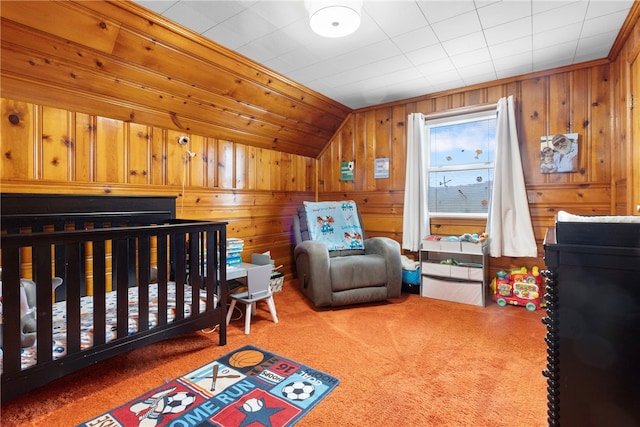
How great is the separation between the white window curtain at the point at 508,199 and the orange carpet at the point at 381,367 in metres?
0.60

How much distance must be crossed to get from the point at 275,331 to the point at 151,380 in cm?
83

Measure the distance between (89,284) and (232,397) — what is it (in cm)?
143

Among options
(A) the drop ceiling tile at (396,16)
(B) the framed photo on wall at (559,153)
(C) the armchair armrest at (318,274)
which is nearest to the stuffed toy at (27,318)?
(C) the armchair armrest at (318,274)

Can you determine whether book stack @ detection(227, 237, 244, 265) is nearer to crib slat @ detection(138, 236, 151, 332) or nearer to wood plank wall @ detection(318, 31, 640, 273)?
crib slat @ detection(138, 236, 151, 332)

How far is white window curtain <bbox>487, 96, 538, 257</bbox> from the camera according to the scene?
9.29ft

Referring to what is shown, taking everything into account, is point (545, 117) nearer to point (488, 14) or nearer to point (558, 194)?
point (558, 194)

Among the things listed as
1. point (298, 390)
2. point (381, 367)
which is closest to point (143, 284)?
point (298, 390)

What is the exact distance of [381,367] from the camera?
1.74 m

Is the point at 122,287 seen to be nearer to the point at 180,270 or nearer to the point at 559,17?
the point at 180,270

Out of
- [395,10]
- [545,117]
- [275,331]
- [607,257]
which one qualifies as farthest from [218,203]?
[545,117]

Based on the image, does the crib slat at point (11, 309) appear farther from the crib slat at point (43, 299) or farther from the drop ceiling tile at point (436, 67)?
the drop ceiling tile at point (436, 67)

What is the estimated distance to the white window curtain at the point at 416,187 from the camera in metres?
3.33

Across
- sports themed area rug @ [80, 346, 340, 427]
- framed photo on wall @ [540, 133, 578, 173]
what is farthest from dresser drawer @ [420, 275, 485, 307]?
sports themed area rug @ [80, 346, 340, 427]

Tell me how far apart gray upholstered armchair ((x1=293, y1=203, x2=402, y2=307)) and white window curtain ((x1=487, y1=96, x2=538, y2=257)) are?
0.99 m
